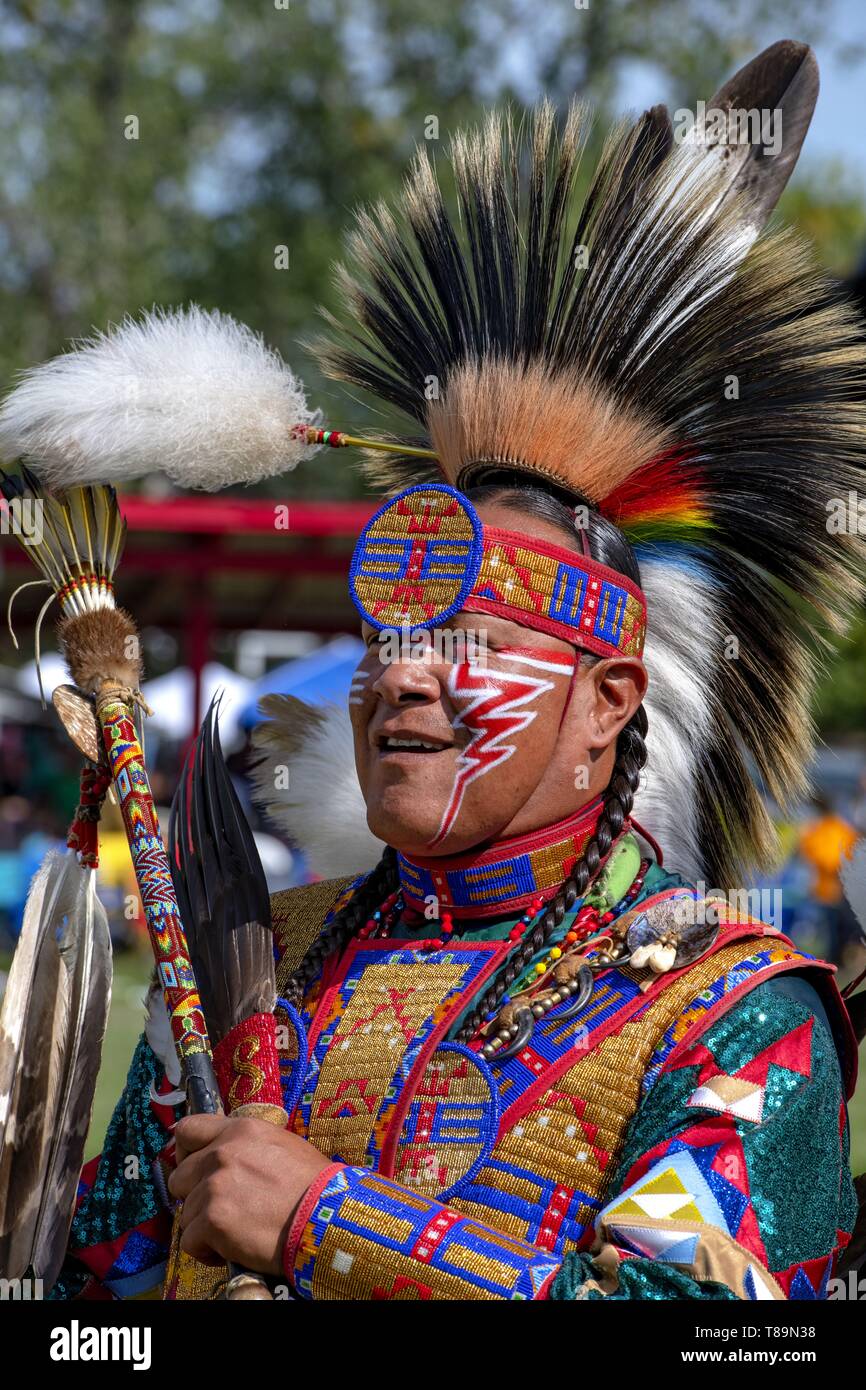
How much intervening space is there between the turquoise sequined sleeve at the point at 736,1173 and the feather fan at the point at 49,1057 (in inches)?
36.5

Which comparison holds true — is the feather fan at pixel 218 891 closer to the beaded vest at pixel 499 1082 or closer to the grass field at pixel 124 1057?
the beaded vest at pixel 499 1082

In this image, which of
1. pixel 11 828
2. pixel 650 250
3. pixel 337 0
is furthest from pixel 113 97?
pixel 650 250

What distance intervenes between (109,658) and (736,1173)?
4.01ft

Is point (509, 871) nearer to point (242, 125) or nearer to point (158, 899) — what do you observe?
point (158, 899)

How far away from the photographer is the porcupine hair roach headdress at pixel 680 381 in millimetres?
2623

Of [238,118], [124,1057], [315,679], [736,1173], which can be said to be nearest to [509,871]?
[736,1173]

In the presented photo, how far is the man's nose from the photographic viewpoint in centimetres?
241

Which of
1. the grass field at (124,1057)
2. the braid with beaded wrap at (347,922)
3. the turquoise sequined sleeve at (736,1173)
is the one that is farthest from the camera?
the grass field at (124,1057)

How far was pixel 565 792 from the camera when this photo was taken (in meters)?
2.54

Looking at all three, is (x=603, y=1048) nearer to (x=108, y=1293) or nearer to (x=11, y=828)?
(x=108, y=1293)

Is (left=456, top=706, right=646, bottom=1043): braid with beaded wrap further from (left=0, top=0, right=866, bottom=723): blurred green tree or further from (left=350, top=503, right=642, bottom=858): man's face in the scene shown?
(left=0, top=0, right=866, bottom=723): blurred green tree

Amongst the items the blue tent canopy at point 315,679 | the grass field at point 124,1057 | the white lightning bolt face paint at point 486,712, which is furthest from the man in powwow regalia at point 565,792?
the grass field at point 124,1057

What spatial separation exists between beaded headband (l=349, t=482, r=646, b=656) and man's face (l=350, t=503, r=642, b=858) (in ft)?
0.10

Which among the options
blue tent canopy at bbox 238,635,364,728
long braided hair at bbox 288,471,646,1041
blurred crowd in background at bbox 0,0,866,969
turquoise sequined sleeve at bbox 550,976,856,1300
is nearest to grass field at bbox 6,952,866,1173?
blue tent canopy at bbox 238,635,364,728
